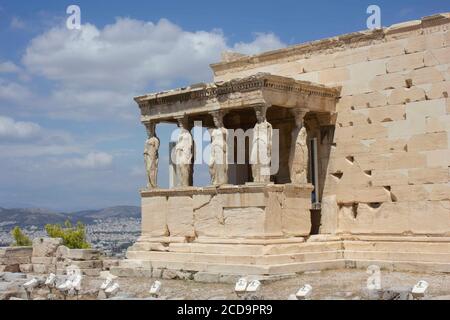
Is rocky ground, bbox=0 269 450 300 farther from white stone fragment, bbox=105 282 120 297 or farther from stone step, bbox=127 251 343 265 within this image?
stone step, bbox=127 251 343 265

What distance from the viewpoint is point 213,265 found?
47.2ft

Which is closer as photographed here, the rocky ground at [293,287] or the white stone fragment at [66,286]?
the rocky ground at [293,287]

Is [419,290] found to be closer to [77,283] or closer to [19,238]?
[77,283]

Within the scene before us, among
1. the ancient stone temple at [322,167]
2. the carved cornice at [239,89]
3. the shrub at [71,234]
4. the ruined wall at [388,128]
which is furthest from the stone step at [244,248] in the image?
the shrub at [71,234]

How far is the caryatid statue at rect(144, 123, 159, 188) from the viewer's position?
1686 cm

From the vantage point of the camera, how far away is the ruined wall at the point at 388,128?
1452 cm

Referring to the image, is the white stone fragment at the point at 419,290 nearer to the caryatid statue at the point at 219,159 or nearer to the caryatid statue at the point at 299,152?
the caryatid statue at the point at 299,152

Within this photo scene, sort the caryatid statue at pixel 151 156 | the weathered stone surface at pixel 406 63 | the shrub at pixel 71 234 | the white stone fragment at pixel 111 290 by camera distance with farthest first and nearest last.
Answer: the shrub at pixel 71 234
the caryatid statue at pixel 151 156
the weathered stone surface at pixel 406 63
the white stone fragment at pixel 111 290

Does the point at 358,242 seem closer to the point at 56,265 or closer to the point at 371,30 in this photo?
the point at 371,30

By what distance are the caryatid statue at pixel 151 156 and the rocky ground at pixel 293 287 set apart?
8.84ft

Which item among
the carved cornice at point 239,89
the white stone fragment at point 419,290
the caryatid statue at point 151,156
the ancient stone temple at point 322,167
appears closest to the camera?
the white stone fragment at point 419,290

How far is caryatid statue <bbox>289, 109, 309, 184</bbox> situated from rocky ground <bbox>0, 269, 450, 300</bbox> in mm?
2043
